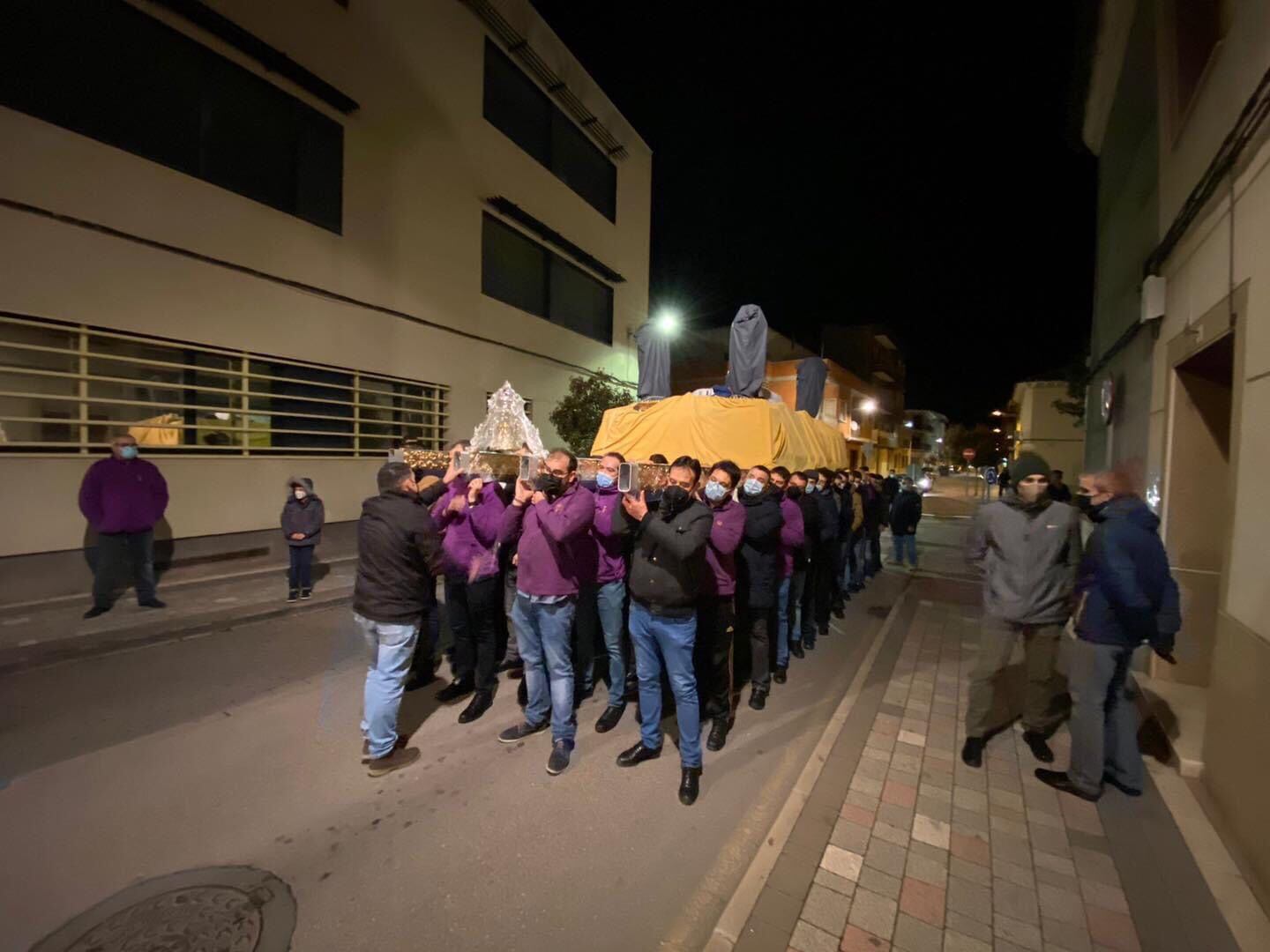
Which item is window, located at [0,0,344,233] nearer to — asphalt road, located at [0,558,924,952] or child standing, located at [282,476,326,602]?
child standing, located at [282,476,326,602]

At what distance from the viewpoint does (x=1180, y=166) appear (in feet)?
15.1

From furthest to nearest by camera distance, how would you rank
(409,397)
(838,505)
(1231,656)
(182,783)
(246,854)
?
(409,397), (838,505), (182,783), (1231,656), (246,854)

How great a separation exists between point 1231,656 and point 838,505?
4565 mm

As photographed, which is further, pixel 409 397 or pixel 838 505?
pixel 409 397

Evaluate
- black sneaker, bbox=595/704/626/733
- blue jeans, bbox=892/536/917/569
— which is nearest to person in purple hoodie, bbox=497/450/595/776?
black sneaker, bbox=595/704/626/733

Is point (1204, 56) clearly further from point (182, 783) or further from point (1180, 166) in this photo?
point (182, 783)

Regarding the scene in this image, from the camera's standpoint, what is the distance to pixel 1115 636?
10.3 ft

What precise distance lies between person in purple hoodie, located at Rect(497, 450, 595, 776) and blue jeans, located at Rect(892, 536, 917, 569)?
909 centimetres

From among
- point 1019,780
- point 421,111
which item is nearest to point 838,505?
point 1019,780

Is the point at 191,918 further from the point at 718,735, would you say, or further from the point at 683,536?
the point at 718,735

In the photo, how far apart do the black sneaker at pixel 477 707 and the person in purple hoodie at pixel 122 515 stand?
5.22 meters

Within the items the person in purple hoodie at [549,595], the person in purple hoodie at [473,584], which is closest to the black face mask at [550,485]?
the person in purple hoodie at [549,595]

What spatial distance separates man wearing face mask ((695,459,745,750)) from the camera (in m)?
3.66

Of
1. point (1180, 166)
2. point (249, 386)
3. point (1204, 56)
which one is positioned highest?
point (1204, 56)
